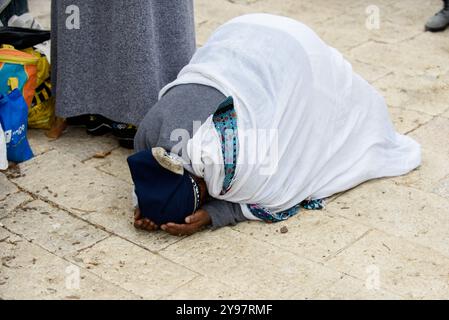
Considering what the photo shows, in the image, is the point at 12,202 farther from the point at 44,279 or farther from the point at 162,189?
the point at 162,189

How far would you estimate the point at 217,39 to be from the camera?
13.6 feet

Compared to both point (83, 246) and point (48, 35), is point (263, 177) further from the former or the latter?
point (48, 35)

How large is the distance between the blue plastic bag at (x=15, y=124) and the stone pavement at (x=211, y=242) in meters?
0.10

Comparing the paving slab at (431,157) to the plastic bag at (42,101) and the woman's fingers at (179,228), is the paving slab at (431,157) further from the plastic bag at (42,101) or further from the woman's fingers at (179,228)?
the plastic bag at (42,101)

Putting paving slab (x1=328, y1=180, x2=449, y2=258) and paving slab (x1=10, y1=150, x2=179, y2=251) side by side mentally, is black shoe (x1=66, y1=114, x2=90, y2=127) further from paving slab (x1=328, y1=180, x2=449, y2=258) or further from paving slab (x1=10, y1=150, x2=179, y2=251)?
paving slab (x1=328, y1=180, x2=449, y2=258)

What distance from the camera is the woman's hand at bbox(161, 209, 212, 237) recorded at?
380 centimetres

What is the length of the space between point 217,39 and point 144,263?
1.13 meters

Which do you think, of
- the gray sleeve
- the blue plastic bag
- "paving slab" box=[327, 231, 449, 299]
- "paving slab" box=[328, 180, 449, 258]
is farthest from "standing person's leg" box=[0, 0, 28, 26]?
"paving slab" box=[327, 231, 449, 299]

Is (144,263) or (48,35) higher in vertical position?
(48,35)

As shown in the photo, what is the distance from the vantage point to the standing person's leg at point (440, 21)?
6.20 m

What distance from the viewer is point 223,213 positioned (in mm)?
3900

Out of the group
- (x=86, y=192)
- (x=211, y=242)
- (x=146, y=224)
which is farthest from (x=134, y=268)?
(x=86, y=192)
